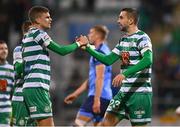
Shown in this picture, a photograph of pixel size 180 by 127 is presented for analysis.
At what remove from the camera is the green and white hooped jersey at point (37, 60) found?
11195 millimetres

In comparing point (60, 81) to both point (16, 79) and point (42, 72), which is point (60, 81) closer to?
point (16, 79)

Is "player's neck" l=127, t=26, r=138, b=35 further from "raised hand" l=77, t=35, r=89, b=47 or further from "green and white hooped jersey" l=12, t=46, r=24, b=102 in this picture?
"green and white hooped jersey" l=12, t=46, r=24, b=102

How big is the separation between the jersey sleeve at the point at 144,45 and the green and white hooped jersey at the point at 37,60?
1.38 meters

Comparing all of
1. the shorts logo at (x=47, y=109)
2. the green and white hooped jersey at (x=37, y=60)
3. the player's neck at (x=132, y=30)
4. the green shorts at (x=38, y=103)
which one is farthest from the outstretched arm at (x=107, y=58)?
the shorts logo at (x=47, y=109)

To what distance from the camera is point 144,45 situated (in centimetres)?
1136

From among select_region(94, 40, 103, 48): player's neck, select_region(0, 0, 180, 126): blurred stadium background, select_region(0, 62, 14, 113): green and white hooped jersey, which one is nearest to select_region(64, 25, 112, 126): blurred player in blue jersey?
select_region(94, 40, 103, 48): player's neck

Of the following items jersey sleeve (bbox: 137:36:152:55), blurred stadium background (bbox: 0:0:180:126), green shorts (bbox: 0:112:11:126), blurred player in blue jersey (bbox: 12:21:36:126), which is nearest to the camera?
jersey sleeve (bbox: 137:36:152:55)

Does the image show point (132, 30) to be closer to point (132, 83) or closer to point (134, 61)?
point (134, 61)

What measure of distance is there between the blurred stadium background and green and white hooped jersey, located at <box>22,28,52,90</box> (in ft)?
35.1

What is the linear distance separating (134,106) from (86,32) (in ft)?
44.6

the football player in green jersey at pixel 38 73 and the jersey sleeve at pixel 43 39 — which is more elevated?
the jersey sleeve at pixel 43 39

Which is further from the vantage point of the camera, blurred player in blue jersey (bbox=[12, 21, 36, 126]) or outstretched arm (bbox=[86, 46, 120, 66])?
blurred player in blue jersey (bbox=[12, 21, 36, 126])

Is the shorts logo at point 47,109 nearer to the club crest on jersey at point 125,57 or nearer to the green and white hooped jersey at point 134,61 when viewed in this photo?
the green and white hooped jersey at point 134,61

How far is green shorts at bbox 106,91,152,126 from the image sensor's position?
11.5 metres
